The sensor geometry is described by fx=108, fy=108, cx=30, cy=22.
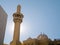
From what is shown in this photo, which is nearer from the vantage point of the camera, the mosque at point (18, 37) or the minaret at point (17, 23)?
the mosque at point (18, 37)

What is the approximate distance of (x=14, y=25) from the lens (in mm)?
30953

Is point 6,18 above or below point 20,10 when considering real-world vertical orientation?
below

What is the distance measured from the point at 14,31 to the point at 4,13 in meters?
5.65

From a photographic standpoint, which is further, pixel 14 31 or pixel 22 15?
pixel 22 15

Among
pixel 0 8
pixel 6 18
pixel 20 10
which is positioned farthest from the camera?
pixel 20 10

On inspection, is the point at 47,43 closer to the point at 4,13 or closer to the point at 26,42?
the point at 26,42

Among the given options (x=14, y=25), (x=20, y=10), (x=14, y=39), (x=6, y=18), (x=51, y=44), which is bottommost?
(x=51, y=44)

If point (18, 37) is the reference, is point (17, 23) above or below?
above

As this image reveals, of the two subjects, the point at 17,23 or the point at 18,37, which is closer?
the point at 18,37

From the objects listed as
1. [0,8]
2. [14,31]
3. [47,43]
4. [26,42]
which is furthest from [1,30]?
[47,43]

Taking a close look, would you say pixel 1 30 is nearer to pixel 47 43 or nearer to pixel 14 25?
pixel 14 25

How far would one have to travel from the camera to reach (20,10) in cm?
3409

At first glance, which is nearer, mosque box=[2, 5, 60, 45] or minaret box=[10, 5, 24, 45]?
mosque box=[2, 5, 60, 45]

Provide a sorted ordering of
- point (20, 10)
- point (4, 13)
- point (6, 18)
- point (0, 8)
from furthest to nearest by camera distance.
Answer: point (20, 10) < point (6, 18) < point (4, 13) < point (0, 8)
